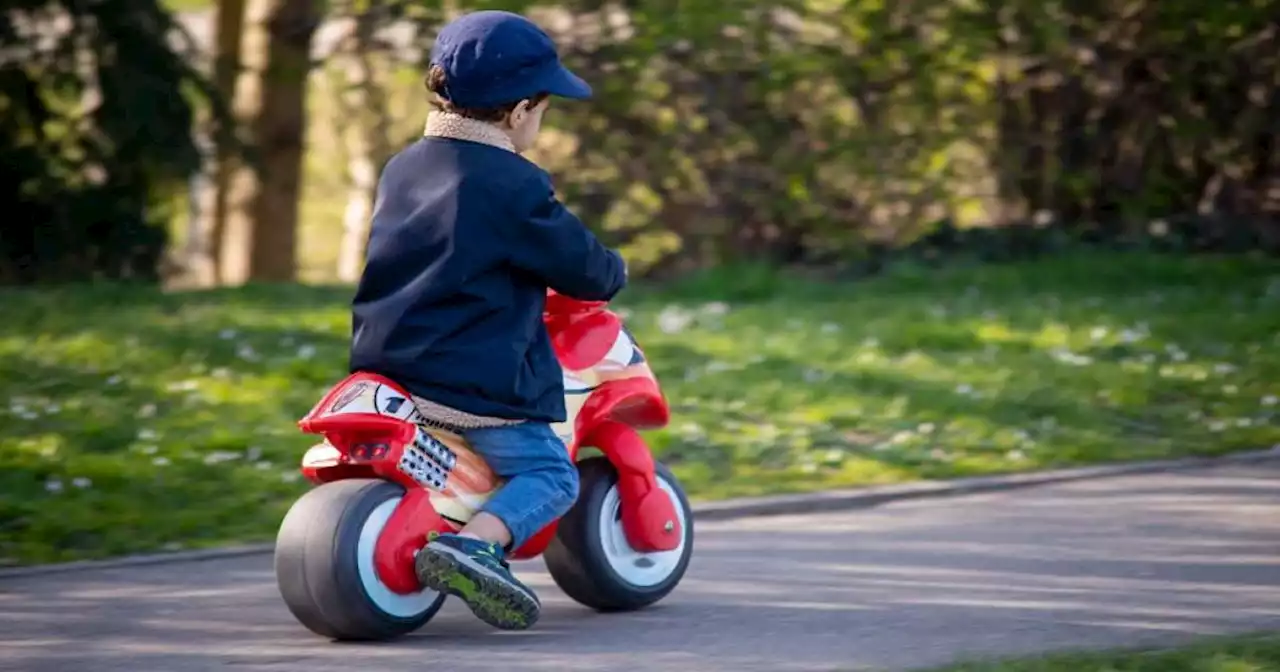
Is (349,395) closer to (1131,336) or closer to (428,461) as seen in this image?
(428,461)

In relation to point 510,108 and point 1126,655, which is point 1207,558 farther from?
point 510,108

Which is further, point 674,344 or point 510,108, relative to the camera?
point 674,344

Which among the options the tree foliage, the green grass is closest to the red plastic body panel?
the green grass

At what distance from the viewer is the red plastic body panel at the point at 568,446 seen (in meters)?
5.34

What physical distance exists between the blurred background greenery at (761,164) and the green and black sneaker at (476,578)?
17.1 ft

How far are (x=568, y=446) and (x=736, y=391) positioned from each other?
3911 mm

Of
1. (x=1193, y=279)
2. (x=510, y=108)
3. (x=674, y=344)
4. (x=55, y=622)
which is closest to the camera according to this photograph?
(x=510, y=108)

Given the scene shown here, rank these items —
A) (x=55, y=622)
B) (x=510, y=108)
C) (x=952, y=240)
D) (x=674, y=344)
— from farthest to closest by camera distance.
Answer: (x=952, y=240), (x=674, y=344), (x=55, y=622), (x=510, y=108)

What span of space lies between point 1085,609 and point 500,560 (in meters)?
1.71

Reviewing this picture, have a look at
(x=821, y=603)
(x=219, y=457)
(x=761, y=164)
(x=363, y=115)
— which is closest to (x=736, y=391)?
(x=219, y=457)

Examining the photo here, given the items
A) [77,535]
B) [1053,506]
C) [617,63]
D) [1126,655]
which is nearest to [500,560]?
[1126,655]

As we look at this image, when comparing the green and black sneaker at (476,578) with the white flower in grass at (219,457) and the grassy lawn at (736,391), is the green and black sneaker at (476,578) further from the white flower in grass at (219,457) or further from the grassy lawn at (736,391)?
the white flower in grass at (219,457)

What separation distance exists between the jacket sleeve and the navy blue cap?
0.78ft

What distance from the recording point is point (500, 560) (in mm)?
5391
